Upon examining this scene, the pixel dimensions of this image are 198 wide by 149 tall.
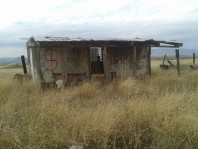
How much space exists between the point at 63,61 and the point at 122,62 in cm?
326

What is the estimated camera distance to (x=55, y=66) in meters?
17.3

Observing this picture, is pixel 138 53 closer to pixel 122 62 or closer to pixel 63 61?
pixel 122 62

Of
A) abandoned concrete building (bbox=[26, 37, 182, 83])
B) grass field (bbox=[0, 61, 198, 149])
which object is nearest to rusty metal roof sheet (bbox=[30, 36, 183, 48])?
abandoned concrete building (bbox=[26, 37, 182, 83])

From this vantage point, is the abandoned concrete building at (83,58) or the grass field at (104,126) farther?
the abandoned concrete building at (83,58)

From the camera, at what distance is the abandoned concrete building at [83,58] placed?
16.7m

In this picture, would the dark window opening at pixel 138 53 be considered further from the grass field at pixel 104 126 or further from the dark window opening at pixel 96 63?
the grass field at pixel 104 126

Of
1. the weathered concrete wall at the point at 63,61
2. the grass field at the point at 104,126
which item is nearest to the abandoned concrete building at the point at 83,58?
the weathered concrete wall at the point at 63,61

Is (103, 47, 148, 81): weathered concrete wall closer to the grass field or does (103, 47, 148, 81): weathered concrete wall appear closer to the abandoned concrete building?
the abandoned concrete building

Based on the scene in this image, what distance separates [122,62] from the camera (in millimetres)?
19016

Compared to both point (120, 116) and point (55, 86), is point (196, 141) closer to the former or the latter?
point (120, 116)

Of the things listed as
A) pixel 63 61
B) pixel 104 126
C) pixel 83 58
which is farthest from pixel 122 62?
pixel 104 126

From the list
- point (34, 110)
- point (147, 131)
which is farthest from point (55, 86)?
point (147, 131)

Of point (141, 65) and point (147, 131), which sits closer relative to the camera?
point (147, 131)

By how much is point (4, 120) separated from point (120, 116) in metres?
2.38
